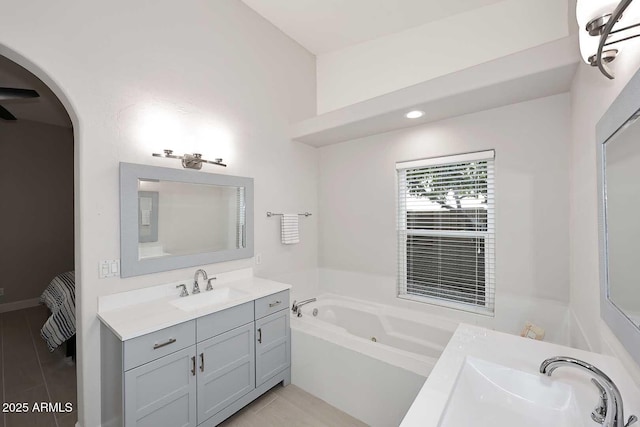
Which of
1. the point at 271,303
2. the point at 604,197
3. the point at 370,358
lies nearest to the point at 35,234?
the point at 271,303

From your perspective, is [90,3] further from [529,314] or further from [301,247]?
[529,314]

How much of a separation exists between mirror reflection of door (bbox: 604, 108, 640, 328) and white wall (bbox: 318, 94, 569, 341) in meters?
1.23

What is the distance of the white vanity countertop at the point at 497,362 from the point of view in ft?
2.86

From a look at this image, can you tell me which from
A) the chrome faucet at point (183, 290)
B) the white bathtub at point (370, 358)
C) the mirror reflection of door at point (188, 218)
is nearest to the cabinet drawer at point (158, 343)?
the chrome faucet at point (183, 290)

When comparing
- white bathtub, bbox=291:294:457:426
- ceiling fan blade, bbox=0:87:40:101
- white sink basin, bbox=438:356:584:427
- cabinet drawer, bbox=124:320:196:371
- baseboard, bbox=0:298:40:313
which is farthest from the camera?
baseboard, bbox=0:298:40:313

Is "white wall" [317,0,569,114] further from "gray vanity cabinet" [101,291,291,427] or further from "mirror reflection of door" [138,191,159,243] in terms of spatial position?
"gray vanity cabinet" [101,291,291,427]

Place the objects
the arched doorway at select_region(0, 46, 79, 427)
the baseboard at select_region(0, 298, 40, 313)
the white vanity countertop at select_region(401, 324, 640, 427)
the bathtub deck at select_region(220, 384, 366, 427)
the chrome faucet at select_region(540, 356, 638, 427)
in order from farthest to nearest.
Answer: the baseboard at select_region(0, 298, 40, 313) → the arched doorway at select_region(0, 46, 79, 427) → the bathtub deck at select_region(220, 384, 366, 427) → the white vanity countertop at select_region(401, 324, 640, 427) → the chrome faucet at select_region(540, 356, 638, 427)

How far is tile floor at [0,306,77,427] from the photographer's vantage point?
200cm

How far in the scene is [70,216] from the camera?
4.90 metres

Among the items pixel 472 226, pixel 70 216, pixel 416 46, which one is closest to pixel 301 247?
pixel 472 226

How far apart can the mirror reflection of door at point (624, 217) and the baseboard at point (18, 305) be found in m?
6.18

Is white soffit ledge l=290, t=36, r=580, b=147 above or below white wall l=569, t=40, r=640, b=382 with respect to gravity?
above

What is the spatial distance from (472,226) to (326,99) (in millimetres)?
2287

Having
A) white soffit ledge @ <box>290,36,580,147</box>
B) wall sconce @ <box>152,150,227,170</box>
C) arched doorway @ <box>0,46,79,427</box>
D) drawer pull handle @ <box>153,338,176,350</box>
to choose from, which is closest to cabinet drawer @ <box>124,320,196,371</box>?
drawer pull handle @ <box>153,338,176,350</box>
